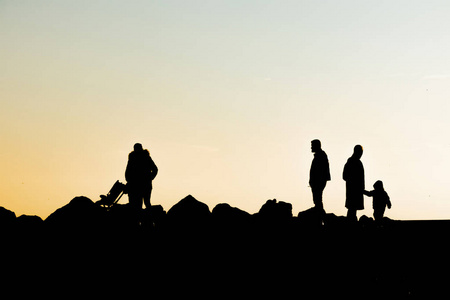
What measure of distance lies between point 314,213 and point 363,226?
1709mm

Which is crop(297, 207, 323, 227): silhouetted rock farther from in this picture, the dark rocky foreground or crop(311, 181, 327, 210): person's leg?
crop(311, 181, 327, 210): person's leg

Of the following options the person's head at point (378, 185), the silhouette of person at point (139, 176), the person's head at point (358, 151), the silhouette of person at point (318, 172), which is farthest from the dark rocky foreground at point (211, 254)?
the person's head at point (358, 151)

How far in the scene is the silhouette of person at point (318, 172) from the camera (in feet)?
75.4

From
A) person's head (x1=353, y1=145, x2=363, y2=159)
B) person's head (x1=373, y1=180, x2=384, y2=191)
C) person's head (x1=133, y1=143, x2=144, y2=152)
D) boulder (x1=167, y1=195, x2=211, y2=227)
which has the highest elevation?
person's head (x1=133, y1=143, x2=144, y2=152)

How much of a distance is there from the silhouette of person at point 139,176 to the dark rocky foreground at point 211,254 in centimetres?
57

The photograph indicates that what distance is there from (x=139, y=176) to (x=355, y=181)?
5684 millimetres

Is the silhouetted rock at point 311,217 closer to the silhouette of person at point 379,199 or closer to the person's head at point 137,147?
the silhouette of person at point 379,199

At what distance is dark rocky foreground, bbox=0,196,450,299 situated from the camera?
23906mm

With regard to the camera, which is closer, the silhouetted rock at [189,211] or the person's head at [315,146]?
the person's head at [315,146]

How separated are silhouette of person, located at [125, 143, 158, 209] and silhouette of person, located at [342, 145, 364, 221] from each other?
518cm

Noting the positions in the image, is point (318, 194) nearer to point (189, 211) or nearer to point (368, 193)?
point (368, 193)

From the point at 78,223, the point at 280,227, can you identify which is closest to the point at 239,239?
the point at 280,227

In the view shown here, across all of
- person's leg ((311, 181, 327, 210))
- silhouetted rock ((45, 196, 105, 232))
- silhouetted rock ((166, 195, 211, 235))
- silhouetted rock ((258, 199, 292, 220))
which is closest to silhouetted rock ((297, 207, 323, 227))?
person's leg ((311, 181, 327, 210))

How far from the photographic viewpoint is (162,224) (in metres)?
24.5
